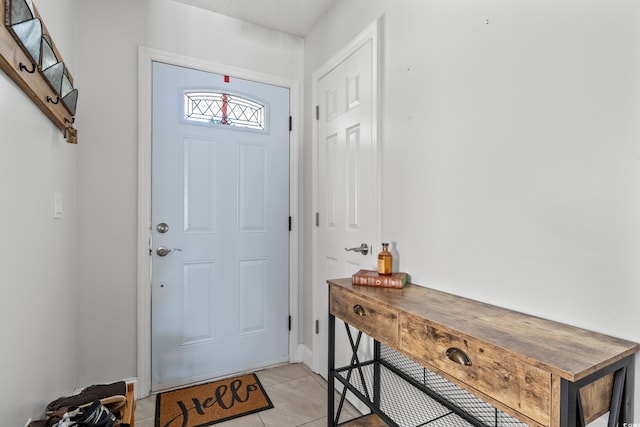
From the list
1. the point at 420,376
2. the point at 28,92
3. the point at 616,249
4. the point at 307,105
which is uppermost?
the point at 307,105

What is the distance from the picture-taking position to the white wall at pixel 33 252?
97 cm

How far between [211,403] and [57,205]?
1.42 metres

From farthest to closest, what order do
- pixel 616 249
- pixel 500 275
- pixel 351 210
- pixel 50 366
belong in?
pixel 351 210, pixel 50 366, pixel 500 275, pixel 616 249

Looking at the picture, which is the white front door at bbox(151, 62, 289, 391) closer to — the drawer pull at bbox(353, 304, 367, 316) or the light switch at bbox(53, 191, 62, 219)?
the light switch at bbox(53, 191, 62, 219)

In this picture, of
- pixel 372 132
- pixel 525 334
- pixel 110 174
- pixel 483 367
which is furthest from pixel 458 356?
pixel 110 174

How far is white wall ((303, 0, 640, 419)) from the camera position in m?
0.88

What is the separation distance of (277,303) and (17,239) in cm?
176

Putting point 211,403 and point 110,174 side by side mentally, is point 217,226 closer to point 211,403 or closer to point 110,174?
point 110,174

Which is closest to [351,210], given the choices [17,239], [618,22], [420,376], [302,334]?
[420,376]

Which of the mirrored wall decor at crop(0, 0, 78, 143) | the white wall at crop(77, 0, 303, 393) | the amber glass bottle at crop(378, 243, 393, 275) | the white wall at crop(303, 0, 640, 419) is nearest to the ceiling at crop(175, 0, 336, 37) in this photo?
the white wall at crop(77, 0, 303, 393)

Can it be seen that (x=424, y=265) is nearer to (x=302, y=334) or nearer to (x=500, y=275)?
(x=500, y=275)

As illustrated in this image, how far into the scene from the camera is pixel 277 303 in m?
2.57

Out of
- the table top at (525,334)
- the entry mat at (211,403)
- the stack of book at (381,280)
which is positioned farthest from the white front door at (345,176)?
the table top at (525,334)

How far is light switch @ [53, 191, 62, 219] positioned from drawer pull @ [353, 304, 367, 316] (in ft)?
4.57
